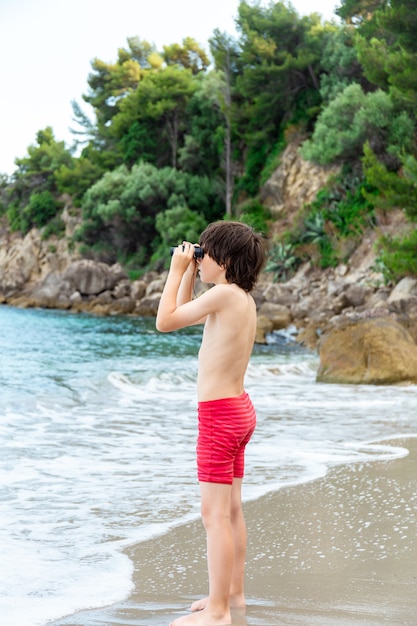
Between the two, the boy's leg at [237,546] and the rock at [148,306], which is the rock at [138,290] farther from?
the boy's leg at [237,546]

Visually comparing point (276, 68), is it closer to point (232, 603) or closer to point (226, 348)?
point (226, 348)

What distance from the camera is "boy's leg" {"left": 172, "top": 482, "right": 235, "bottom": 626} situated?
2.60 m

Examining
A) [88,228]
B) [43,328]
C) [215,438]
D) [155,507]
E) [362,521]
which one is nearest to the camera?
[215,438]

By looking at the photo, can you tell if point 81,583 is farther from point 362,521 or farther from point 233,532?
point 362,521

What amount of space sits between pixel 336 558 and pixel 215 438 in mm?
1137

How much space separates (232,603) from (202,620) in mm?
234

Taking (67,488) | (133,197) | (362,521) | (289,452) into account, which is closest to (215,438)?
(362,521)

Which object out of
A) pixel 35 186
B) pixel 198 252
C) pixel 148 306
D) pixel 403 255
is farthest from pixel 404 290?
pixel 35 186

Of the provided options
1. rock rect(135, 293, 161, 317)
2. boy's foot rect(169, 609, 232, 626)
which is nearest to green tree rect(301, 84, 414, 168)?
rock rect(135, 293, 161, 317)

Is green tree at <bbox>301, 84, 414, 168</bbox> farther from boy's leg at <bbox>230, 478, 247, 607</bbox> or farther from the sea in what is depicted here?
boy's leg at <bbox>230, 478, 247, 607</bbox>

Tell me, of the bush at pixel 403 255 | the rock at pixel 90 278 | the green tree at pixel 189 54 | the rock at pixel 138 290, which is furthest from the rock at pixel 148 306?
the green tree at pixel 189 54

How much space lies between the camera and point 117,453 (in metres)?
6.23

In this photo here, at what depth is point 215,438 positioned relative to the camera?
2662mm

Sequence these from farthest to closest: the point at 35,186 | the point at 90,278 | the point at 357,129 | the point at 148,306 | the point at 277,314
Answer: the point at 35,186 < the point at 90,278 < the point at 148,306 < the point at 357,129 < the point at 277,314
